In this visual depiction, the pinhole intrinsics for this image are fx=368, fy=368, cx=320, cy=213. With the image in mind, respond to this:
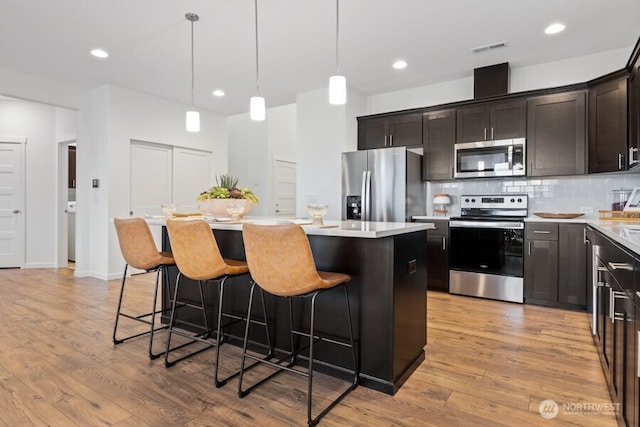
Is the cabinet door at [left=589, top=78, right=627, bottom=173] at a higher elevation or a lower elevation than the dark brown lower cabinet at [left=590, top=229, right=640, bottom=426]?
higher

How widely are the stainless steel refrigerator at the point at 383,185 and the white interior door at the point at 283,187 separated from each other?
304 centimetres

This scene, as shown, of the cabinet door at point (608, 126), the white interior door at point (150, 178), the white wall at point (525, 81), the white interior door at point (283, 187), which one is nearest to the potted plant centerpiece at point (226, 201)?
the white interior door at point (150, 178)

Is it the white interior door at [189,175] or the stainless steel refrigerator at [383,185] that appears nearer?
the stainless steel refrigerator at [383,185]

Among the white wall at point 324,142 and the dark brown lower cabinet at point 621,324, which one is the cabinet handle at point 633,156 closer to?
the dark brown lower cabinet at point 621,324

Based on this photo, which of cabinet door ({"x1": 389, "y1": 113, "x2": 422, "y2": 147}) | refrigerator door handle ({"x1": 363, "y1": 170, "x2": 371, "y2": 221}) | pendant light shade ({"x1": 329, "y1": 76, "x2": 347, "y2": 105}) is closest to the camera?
pendant light shade ({"x1": 329, "y1": 76, "x2": 347, "y2": 105})

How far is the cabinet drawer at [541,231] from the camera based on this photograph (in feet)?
12.5

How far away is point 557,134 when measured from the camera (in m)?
4.09

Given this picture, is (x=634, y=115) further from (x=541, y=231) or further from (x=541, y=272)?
(x=541, y=272)

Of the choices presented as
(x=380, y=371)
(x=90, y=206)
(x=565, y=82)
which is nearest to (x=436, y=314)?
(x=380, y=371)

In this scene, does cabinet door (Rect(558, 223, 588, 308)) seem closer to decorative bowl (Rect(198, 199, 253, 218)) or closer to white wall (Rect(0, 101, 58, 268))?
decorative bowl (Rect(198, 199, 253, 218))

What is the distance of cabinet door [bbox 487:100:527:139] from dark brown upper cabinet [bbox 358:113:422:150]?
0.90m

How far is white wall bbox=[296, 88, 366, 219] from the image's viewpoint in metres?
5.29

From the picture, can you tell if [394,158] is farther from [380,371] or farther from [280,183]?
[280,183]

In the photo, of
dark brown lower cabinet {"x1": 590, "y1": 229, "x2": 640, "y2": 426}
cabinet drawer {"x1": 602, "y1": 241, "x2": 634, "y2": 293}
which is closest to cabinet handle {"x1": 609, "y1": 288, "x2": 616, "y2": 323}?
dark brown lower cabinet {"x1": 590, "y1": 229, "x2": 640, "y2": 426}
